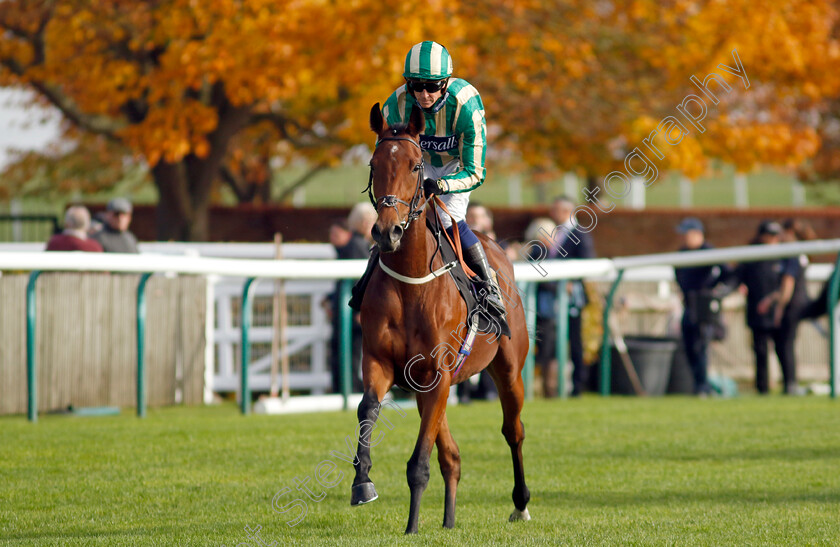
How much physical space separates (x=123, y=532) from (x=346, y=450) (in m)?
2.56

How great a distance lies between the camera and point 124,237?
10852 millimetres

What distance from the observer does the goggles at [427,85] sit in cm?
552

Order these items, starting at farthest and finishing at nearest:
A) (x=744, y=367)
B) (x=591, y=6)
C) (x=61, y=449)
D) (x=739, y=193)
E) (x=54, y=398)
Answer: (x=739, y=193)
(x=591, y=6)
(x=744, y=367)
(x=54, y=398)
(x=61, y=449)

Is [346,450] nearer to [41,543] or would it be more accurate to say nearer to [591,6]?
[41,543]

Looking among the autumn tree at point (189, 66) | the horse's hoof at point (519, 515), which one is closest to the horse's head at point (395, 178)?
the horse's hoof at point (519, 515)

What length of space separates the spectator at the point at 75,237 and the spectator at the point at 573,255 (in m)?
4.53

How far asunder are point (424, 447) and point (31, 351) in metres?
4.51

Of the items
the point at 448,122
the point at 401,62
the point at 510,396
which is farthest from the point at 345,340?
the point at 401,62

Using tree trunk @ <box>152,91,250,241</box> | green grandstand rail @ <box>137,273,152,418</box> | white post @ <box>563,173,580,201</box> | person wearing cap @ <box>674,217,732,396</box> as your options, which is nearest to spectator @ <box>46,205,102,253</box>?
green grandstand rail @ <box>137,273,152,418</box>

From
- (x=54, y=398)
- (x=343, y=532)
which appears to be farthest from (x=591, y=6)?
(x=343, y=532)

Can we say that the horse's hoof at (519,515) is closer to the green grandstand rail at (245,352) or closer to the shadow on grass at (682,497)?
the shadow on grass at (682,497)

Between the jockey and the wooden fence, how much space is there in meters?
4.94

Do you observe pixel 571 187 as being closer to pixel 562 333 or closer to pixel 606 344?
pixel 606 344

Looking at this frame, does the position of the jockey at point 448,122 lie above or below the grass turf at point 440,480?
above
